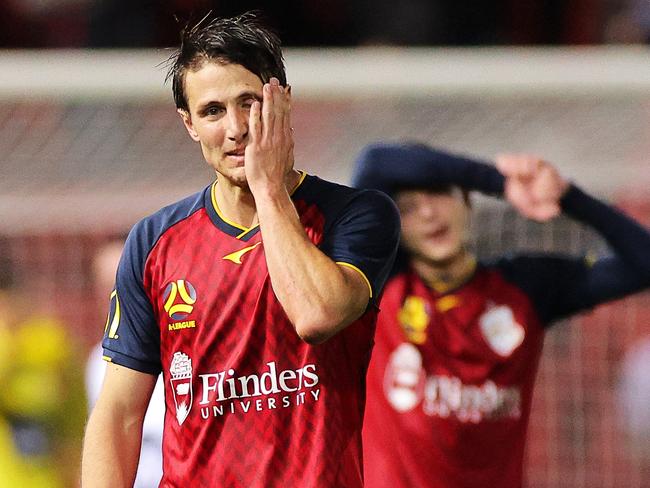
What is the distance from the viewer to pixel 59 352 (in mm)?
6473

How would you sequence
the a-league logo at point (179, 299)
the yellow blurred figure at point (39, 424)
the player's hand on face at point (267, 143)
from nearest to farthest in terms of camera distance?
the player's hand on face at point (267, 143) → the a-league logo at point (179, 299) → the yellow blurred figure at point (39, 424)

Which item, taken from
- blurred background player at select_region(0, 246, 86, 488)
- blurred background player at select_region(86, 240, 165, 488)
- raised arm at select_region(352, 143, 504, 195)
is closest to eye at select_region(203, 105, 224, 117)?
blurred background player at select_region(86, 240, 165, 488)

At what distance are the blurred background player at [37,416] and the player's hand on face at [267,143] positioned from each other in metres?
3.38

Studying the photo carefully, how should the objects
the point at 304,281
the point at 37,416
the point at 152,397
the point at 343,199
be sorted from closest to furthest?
the point at 304,281 < the point at 343,199 < the point at 152,397 < the point at 37,416

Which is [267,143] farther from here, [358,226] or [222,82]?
[358,226]

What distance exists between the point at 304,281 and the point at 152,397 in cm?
187

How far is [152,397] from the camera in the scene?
460cm

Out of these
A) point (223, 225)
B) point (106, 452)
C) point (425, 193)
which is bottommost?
point (106, 452)

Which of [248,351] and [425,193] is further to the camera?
[425,193]

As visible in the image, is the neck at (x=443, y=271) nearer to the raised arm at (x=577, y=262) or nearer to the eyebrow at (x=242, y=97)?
the raised arm at (x=577, y=262)

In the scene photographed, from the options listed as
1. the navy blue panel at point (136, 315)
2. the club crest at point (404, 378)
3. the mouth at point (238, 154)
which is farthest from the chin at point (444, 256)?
the mouth at point (238, 154)

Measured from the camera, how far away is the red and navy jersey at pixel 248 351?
2.98 metres

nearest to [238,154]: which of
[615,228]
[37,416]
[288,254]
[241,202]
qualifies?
[241,202]

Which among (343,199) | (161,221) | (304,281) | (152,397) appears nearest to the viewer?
(304,281)
